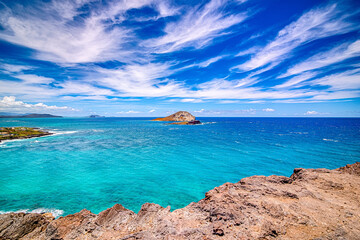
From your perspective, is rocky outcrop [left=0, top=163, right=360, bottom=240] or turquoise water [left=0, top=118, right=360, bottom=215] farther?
turquoise water [left=0, top=118, right=360, bottom=215]

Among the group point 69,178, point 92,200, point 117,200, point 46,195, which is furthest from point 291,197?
point 69,178

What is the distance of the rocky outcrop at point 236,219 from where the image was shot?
24.4 feet

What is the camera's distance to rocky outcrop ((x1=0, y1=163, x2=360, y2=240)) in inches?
293

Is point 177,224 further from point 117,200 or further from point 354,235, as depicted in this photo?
point 117,200

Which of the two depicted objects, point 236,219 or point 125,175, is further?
point 125,175

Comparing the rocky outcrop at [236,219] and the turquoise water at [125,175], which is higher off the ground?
the rocky outcrop at [236,219]

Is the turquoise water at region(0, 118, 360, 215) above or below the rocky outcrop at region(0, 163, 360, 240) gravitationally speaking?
below

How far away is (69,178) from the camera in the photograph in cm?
2373

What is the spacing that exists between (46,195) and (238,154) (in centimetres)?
3601

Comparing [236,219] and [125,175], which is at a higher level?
[236,219]

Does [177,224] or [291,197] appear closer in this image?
[177,224]

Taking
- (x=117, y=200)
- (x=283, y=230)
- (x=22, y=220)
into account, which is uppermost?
(x=283, y=230)

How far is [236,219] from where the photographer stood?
8320mm

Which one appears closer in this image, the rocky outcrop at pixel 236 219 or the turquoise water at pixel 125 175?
the rocky outcrop at pixel 236 219
